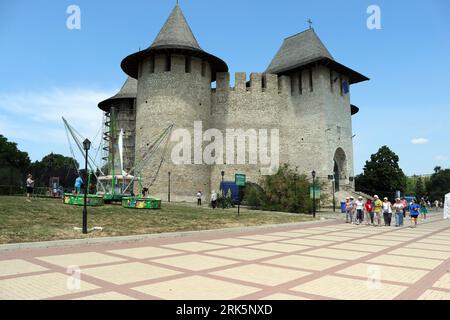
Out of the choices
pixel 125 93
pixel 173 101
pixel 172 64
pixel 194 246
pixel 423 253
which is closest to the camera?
pixel 423 253

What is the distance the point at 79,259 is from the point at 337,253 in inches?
229

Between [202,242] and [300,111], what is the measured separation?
2780 cm

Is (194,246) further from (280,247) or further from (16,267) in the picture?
(16,267)

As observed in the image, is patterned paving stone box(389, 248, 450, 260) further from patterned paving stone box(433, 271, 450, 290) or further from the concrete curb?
the concrete curb

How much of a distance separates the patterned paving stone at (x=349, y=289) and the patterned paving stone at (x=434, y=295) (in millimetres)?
296

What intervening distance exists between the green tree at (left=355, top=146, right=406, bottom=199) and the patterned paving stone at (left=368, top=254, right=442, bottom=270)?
4023 centimetres

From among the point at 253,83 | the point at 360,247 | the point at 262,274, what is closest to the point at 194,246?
the point at 262,274

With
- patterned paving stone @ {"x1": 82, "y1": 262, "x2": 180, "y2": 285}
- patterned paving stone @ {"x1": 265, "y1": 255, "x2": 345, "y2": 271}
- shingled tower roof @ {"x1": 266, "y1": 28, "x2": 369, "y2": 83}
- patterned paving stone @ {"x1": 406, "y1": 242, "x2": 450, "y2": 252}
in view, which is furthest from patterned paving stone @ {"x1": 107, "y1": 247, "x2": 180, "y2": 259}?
shingled tower roof @ {"x1": 266, "y1": 28, "x2": 369, "y2": 83}

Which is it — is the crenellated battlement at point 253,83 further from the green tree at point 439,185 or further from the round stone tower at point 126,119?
the green tree at point 439,185

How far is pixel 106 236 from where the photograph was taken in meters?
10.6

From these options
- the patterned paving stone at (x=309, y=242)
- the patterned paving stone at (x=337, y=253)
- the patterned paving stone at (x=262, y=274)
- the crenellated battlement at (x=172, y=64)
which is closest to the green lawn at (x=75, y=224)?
the patterned paving stone at (x=309, y=242)

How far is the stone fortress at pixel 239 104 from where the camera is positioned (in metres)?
32.3

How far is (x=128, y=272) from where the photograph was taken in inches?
240
